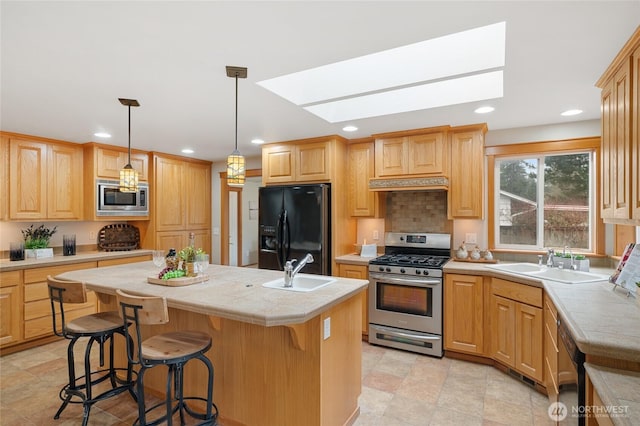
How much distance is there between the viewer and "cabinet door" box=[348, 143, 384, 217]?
3.99 meters

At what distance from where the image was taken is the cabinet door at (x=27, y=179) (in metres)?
3.68

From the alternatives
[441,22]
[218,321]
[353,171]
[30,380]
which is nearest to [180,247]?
[30,380]

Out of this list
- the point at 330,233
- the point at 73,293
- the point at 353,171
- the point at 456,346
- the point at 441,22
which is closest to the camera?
the point at 441,22

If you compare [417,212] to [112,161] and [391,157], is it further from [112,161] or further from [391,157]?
[112,161]

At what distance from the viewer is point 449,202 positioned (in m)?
3.56

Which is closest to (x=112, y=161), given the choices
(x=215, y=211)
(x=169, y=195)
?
(x=169, y=195)

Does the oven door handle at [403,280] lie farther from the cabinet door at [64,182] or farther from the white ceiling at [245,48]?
the cabinet door at [64,182]

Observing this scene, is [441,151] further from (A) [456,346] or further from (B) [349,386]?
(B) [349,386]

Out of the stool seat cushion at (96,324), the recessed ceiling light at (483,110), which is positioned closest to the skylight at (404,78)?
the recessed ceiling light at (483,110)

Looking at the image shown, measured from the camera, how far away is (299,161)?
13.4ft

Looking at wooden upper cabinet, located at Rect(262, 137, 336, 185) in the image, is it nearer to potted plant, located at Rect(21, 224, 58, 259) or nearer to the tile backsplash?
the tile backsplash

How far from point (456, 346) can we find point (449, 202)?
1.46 m

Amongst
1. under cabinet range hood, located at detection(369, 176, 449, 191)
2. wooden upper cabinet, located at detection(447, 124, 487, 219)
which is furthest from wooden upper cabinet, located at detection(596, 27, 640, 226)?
under cabinet range hood, located at detection(369, 176, 449, 191)

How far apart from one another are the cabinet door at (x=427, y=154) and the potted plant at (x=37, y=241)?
14.3ft
